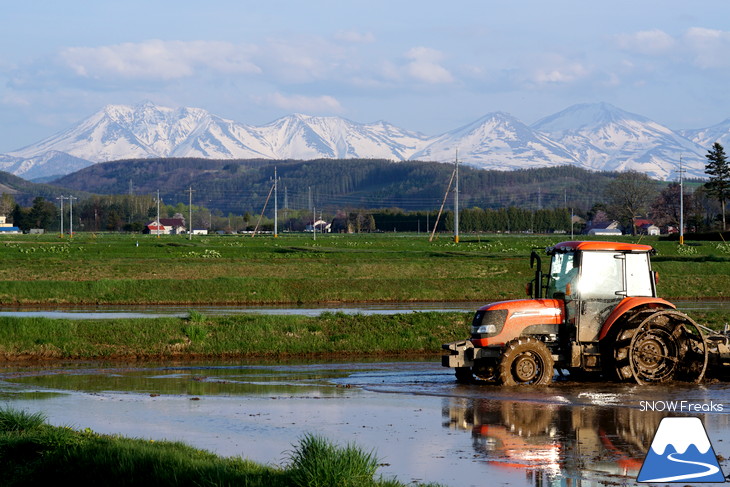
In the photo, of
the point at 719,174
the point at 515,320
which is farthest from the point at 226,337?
the point at 719,174

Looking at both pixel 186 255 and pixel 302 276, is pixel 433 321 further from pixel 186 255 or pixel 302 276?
pixel 186 255

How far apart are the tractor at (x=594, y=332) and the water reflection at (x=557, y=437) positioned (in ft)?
6.92

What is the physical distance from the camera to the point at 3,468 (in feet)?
47.3

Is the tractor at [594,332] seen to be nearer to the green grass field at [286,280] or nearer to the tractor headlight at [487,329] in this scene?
the tractor headlight at [487,329]

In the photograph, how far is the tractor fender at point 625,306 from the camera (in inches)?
885

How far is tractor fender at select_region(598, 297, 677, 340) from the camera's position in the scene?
22.5m

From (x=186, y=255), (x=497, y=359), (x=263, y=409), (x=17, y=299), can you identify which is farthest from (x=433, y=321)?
(x=186, y=255)

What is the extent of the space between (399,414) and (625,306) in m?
6.23

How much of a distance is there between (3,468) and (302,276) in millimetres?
45220

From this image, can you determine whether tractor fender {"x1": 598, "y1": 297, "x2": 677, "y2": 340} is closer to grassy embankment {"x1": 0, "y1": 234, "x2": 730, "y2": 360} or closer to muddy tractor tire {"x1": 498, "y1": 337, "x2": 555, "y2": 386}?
muddy tractor tire {"x1": 498, "y1": 337, "x2": 555, "y2": 386}

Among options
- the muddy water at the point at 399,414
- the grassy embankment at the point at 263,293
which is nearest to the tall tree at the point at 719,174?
the grassy embankment at the point at 263,293

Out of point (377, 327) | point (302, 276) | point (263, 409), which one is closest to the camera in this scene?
point (263, 409)

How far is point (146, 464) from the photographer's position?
1334 cm
